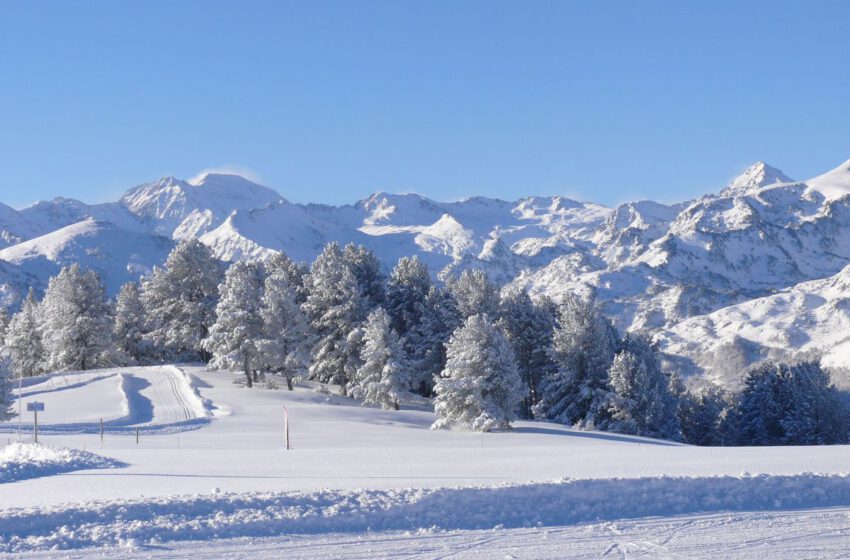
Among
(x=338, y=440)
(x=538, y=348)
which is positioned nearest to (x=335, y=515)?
(x=338, y=440)

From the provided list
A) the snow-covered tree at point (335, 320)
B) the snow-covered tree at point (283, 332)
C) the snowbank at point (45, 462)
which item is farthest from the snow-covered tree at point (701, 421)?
the snowbank at point (45, 462)

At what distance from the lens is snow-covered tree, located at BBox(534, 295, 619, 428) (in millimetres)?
57188

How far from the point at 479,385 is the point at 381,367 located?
9190 mm

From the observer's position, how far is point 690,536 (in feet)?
51.2

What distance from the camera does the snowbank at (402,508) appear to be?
15.4 metres

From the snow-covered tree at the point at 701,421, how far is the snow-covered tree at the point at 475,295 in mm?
22743

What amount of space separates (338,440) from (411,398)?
66.2 feet

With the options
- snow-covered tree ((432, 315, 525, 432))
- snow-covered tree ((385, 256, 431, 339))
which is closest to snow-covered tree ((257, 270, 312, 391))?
snow-covered tree ((385, 256, 431, 339))

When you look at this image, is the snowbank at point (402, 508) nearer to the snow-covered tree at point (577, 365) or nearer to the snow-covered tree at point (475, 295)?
the snow-covered tree at point (577, 365)

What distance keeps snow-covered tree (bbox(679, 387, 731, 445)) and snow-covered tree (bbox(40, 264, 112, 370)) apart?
5472 cm

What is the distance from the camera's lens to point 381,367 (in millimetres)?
53156

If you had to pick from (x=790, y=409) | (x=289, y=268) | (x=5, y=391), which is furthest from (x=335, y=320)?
(x=790, y=409)

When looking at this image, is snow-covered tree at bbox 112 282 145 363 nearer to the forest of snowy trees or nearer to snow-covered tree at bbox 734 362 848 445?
the forest of snowy trees

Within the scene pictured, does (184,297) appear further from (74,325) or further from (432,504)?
(432,504)
